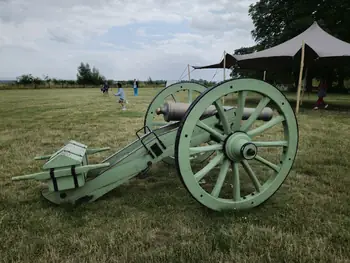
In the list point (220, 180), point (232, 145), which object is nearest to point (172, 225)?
point (220, 180)

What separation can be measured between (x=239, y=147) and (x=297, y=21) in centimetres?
2438

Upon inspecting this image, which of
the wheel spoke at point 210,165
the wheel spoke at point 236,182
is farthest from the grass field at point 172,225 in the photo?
the wheel spoke at point 210,165

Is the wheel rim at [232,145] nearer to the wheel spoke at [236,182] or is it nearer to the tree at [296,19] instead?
the wheel spoke at [236,182]

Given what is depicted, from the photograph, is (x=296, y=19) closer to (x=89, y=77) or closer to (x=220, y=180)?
(x=220, y=180)

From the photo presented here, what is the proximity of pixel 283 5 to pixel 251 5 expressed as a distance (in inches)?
202

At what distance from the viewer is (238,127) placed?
2451mm

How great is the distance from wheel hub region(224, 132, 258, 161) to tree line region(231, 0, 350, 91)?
76.1 ft

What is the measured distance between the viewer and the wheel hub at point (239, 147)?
2.25 meters

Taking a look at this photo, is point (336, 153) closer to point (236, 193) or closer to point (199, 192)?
point (236, 193)

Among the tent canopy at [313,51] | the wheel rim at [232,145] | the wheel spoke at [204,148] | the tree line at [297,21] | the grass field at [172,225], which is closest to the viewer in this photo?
the grass field at [172,225]

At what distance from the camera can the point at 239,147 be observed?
2.30 metres

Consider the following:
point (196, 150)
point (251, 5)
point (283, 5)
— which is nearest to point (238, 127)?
point (196, 150)

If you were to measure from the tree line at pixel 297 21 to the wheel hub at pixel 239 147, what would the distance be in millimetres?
23193

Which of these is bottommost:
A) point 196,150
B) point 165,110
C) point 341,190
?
point 341,190
